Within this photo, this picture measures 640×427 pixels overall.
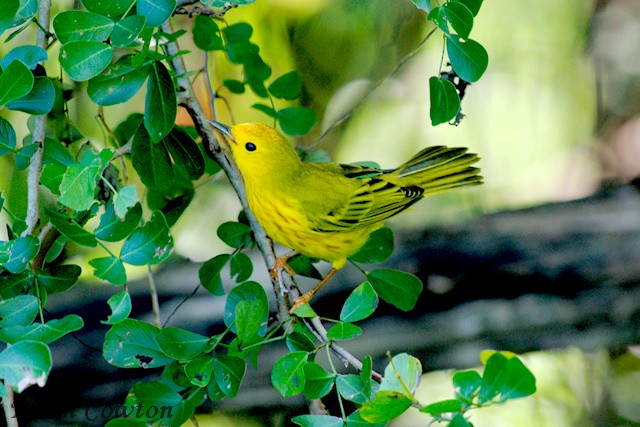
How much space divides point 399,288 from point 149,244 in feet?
2.31

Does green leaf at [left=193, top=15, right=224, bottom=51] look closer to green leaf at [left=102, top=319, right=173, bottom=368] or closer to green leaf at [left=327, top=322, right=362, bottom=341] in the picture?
green leaf at [left=102, top=319, right=173, bottom=368]

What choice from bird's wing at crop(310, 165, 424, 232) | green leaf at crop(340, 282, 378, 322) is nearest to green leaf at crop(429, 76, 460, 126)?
green leaf at crop(340, 282, 378, 322)

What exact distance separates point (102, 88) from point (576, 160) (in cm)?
341

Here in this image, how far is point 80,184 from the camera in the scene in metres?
1.34

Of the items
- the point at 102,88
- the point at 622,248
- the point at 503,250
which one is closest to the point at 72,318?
the point at 102,88

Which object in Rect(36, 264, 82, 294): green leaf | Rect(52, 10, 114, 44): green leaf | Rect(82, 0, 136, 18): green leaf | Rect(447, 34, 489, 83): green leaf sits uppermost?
Rect(447, 34, 489, 83): green leaf

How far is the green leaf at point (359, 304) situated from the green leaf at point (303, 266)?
0.82m

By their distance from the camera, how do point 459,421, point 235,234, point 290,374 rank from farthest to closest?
1. point 235,234
2. point 290,374
3. point 459,421

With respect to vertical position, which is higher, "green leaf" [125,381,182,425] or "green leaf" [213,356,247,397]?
"green leaf" [213,356,247,397]

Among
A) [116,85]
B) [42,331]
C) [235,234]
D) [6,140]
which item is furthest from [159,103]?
[235,234]

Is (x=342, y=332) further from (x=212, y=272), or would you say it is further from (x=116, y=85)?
(x=212, y=272)

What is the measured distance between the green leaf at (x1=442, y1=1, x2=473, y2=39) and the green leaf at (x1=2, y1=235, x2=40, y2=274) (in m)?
0.85

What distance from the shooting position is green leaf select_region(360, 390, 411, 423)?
1.17m

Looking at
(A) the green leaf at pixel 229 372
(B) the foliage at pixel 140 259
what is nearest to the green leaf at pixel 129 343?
(B) the foliage at pixel 140 259
